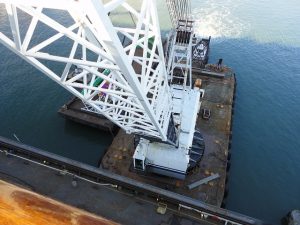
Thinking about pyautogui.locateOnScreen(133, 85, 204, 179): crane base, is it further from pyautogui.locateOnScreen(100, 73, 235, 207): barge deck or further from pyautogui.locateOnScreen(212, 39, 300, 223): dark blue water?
pyautogui.locateOnScreen(212, 39, 300, 223): dark blue water

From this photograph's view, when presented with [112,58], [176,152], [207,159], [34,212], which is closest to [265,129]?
[207,159]

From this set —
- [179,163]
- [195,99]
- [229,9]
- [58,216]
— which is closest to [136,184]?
[179,163]

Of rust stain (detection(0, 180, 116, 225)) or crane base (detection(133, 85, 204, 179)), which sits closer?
rust stain (detection(0, 180, 116, 225))

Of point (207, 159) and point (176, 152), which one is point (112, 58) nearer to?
point (176, 152)

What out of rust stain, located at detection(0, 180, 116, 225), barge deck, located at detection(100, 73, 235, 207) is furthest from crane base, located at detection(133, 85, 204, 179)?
rust stain, located at detection(0, 180, 116, 225)

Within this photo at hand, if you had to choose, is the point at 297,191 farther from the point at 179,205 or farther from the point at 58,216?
the point at 58,216

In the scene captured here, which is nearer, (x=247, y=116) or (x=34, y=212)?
(x=34, y=212)
